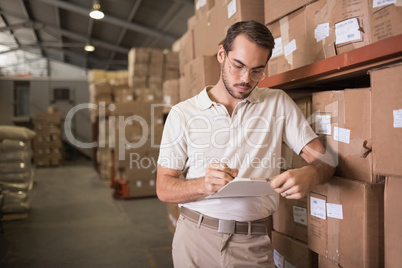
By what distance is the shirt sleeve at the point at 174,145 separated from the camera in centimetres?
163

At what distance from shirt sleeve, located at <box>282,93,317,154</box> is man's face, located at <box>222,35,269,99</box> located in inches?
9.3

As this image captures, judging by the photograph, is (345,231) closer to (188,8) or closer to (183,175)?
(183,175)

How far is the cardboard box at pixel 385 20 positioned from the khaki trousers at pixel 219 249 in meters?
1.08

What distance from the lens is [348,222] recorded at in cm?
152

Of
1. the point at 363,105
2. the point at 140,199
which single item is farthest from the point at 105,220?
the point at 363,105

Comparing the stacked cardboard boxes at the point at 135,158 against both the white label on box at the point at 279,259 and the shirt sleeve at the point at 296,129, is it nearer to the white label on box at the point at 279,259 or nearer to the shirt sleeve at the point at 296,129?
the white label on box at the point at 279,259

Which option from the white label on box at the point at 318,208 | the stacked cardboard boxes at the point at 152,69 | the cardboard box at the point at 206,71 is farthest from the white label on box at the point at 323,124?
the stacked cardboard boxes at the point at 152,69

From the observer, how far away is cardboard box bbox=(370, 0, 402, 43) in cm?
131

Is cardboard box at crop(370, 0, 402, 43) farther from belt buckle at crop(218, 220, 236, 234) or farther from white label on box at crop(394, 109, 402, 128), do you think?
belt buckle at crop(218, 220, 236, 234)

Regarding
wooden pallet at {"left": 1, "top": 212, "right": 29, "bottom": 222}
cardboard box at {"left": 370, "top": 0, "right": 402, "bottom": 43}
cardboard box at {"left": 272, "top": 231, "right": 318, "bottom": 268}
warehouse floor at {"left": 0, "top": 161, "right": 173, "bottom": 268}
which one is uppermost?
cardboard box at {"left": 370, "top": 0, "right": 402, "bottom": 43}

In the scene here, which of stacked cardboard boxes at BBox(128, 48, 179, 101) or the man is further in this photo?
stacked cardboard boxes at BBox(128, 48, 179, 101)

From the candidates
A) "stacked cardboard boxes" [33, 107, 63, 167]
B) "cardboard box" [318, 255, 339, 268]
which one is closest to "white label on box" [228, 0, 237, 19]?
"cardboard box" [318, 255, 339, 268]

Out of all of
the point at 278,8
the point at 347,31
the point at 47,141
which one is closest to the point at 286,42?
the point at 278,8

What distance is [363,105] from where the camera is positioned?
147 centimetres
